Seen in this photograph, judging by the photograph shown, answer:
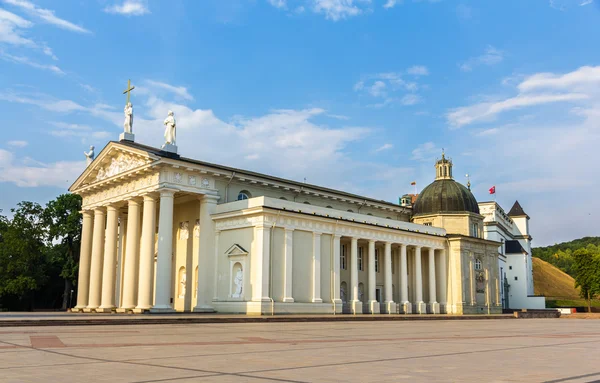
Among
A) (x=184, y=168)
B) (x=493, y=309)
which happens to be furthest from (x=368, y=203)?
(x=184, y=168)

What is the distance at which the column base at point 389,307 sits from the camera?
49.9m

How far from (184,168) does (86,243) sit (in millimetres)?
15448

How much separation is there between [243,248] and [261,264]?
217 cm

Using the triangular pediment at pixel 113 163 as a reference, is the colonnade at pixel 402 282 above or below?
below

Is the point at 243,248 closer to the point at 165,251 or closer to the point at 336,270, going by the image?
the point at 165,251

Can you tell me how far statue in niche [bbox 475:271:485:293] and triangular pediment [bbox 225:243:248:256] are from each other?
29641mm

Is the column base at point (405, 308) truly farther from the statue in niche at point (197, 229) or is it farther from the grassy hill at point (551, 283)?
the grassy hill at point (551, 283)

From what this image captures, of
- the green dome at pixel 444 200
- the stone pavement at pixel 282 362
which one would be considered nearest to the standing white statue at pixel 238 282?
the stone pavement at pixel 282 362

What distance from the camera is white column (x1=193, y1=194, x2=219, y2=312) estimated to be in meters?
41.1

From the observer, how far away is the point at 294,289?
41562 millimetres

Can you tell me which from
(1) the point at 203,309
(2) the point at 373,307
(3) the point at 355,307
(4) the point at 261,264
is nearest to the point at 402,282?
(2) the point at 373,307

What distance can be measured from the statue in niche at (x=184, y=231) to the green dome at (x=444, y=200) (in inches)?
1130

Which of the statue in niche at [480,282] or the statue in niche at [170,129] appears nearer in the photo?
the statue in niche at [170,129]

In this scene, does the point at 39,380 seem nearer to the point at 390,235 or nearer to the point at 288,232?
the point at 288,232
